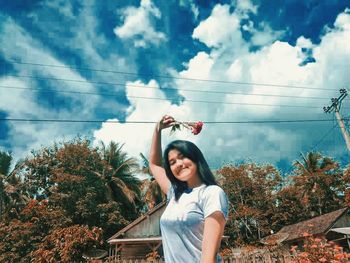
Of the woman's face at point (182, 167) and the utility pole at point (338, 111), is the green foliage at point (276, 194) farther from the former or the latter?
the woman's face at point (182, 167)

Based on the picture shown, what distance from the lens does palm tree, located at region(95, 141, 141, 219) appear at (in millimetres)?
25781

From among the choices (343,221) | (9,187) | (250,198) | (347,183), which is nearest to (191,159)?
(343,221)

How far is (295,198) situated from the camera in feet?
100

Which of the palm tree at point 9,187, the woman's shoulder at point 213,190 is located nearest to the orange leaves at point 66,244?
the palm tree at point 9,187

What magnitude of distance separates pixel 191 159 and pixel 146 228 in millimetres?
16649

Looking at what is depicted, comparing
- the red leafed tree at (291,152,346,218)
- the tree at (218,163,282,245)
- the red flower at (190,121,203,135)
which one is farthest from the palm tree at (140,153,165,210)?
the red flower at (190,121,203,135)

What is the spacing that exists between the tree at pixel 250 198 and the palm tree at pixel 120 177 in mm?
8581

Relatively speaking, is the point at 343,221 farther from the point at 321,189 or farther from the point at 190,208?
the point at 190,208

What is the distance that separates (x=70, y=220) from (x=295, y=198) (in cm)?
2114

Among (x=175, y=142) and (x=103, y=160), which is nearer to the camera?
(x=175, y=142)

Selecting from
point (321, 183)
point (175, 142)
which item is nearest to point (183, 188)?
point (175, 142)

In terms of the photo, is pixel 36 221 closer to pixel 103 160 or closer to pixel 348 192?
pixel 103 160

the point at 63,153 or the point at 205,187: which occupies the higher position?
the point at 63,153

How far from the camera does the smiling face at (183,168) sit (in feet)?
5.38
